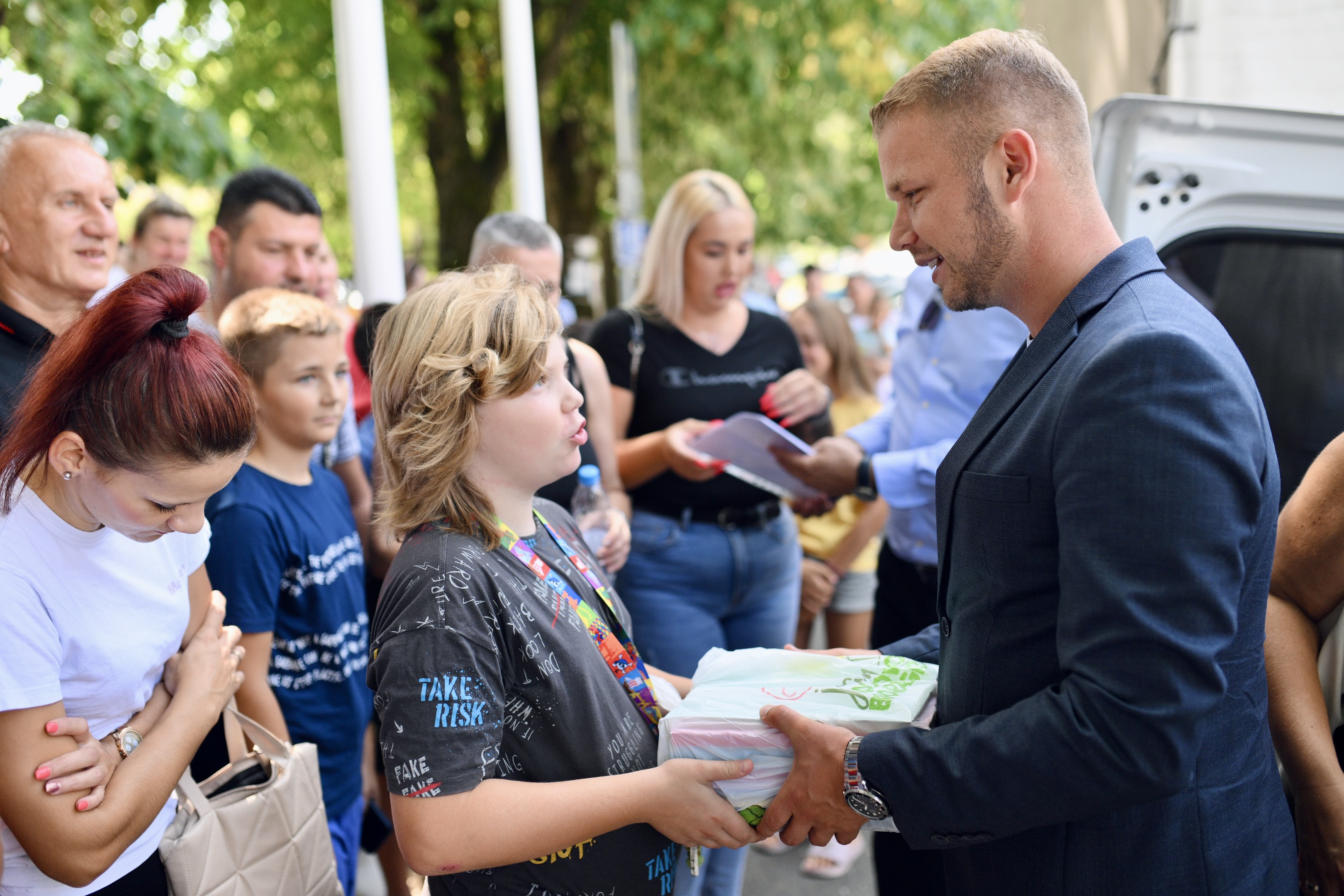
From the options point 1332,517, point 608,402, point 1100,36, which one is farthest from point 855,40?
point 1332,517

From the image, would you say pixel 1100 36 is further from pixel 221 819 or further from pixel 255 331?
pixel 221 819

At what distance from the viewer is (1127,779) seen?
1270mm

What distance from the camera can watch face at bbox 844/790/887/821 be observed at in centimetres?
148

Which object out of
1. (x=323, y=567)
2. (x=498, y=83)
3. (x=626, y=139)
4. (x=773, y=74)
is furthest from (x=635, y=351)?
(x=498, y=83)

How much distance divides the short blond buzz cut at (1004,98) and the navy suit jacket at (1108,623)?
20 centimetres

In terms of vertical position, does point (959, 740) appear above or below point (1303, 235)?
below

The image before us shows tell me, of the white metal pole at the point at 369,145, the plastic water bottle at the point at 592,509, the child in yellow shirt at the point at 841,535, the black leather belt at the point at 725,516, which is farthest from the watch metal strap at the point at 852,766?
the white metal pole at the point at 369,145

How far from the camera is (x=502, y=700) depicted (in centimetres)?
152

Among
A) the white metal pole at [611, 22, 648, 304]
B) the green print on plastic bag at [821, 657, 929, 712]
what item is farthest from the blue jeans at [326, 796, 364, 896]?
the white metal pole at [611, 22, 648, 304]

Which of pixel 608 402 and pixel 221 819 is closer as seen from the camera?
pixel 221 819

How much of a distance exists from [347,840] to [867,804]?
5.48ft

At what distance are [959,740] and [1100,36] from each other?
9.86 ft

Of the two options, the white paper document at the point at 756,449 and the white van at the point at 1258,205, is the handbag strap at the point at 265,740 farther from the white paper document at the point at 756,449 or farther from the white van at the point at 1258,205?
the white van at the point at 1258,205

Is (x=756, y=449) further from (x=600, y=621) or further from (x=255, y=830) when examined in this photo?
(x=255, y=830)
